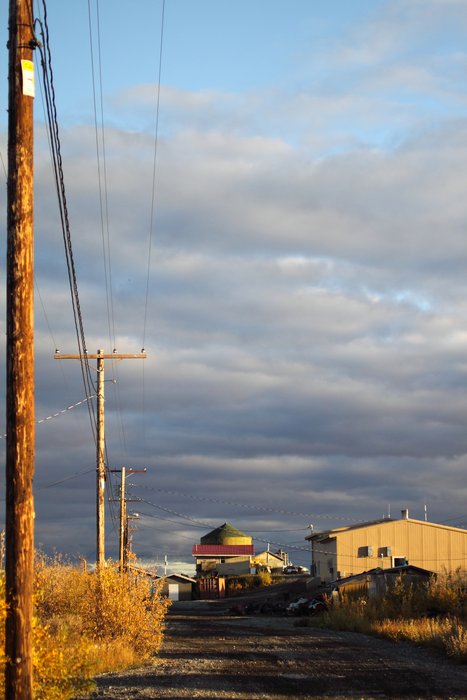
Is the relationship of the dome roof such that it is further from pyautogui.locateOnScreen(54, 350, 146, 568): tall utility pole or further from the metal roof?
pyautogui.locateOnScreen(54, 350, 146, 568): tall utility pole

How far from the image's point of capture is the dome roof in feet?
390

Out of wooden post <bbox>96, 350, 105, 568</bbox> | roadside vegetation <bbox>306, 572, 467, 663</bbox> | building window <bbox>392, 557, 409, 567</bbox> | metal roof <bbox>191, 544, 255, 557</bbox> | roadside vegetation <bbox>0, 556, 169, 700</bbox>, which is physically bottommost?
metal roof <bbox>191, 544, 255, 557</bbox>

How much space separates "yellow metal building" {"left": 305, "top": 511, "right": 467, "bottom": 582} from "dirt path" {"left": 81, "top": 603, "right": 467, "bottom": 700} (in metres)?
38.4

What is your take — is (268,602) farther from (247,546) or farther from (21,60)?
(21,60)

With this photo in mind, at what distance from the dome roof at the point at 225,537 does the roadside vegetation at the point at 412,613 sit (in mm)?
70381

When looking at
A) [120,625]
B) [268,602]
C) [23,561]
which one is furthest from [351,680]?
[268,602]

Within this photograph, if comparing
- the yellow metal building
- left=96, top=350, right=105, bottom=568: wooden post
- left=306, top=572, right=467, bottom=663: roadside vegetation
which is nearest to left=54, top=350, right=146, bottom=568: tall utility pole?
left=96, top=350, right=105, bottom=568: wooden post

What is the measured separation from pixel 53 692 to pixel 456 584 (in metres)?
31.6

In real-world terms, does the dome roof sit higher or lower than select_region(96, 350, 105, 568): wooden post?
lower

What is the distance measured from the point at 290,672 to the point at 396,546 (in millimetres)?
52328

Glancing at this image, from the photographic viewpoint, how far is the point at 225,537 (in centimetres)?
11919

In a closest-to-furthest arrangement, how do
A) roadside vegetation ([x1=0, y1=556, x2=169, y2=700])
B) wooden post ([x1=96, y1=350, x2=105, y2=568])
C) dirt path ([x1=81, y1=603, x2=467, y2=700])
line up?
dirt path ([x1=81, y1=603, x2=467, y2=700]) < roadside vegetation ([x1=0, y1=556, x2=169, y2=700]) < wooden post ([x1=96, y1=350, x2=105, y2=568])

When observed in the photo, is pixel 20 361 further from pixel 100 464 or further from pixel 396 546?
pixel 396 546

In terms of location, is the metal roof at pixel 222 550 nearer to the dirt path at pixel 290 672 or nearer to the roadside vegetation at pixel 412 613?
the roadside vegetation at pixel 412 613
